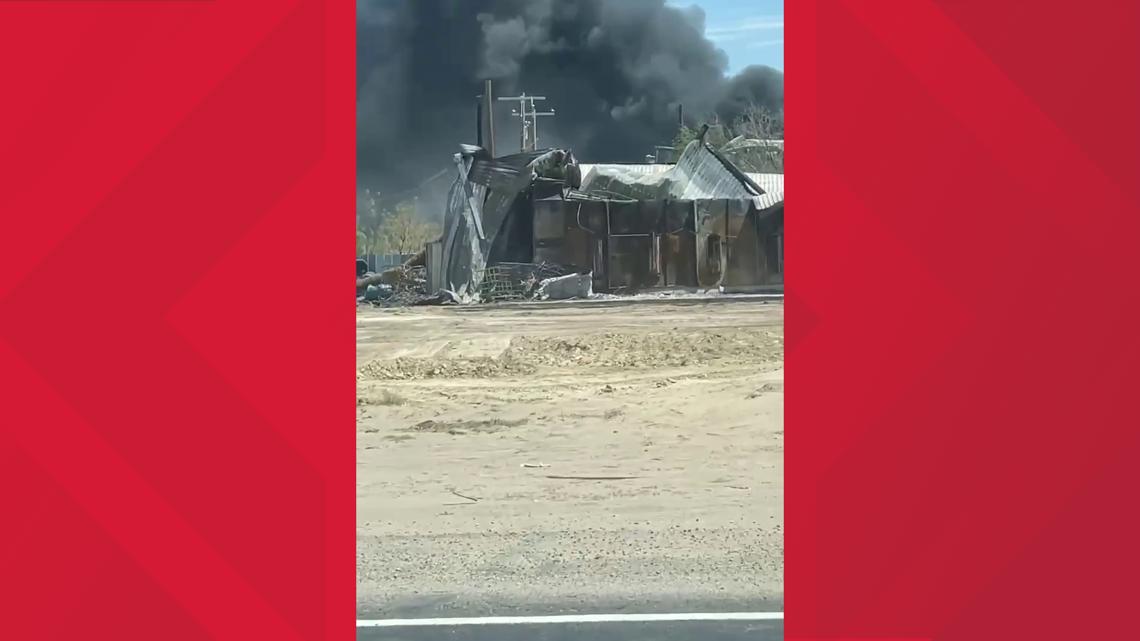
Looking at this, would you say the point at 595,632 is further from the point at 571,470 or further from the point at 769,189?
the point at 769,189

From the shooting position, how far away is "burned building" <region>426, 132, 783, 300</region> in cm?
3114

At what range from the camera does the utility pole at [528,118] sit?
156ft

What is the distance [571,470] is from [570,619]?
12.8 feet

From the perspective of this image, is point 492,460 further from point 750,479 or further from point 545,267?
point 545,267

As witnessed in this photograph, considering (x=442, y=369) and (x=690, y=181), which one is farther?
(x=690, y=181)

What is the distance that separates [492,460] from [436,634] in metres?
4.59

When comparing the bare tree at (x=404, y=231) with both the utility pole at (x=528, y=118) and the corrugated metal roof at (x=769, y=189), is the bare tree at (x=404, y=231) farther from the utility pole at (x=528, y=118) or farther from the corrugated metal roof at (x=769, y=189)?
the corrugated metal roof at (x=769, y=189)

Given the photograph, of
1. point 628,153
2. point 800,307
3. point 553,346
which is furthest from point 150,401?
point 628,153

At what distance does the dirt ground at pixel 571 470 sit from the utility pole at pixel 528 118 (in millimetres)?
31275

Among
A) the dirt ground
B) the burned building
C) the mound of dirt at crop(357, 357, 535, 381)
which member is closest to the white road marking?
the dirt ground

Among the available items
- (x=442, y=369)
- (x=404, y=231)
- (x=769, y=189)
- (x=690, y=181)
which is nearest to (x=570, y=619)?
(x=442, y=369)

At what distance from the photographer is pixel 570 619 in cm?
403

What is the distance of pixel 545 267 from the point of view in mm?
29703

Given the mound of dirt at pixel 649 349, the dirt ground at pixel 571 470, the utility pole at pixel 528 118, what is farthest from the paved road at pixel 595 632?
the utility pole at pixel 528 118
